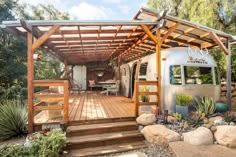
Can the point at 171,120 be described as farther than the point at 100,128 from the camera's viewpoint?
Result: Yes

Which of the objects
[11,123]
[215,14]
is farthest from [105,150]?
[215,14]

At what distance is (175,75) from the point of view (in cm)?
668

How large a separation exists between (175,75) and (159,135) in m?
2.59

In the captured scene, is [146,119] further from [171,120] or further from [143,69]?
[143,69]

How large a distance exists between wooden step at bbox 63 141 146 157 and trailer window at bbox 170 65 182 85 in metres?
2.58

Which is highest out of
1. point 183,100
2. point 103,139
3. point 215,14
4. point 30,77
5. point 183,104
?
point 215,14

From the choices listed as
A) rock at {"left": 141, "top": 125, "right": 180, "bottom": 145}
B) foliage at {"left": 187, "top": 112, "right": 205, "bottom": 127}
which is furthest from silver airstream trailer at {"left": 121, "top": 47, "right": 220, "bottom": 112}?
rock at {"left": 141, "top": 125, "right": 180, "bottom": 145}

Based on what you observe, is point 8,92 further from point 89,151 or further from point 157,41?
point 157,41

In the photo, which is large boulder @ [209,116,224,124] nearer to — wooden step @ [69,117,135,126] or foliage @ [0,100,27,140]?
wooden step @ [69,117,135,126]

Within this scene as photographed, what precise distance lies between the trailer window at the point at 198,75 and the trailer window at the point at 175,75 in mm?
265

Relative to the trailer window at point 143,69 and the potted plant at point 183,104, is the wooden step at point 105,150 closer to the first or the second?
the potted plant at point 183,104

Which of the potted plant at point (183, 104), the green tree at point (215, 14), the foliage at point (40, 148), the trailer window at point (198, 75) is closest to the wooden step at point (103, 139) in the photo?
the foliage at point (40, 148)

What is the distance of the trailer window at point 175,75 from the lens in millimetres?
6629

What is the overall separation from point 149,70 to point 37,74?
1150cm
